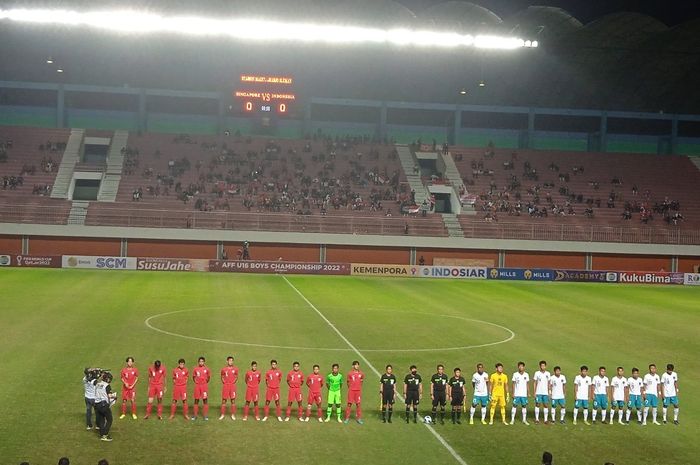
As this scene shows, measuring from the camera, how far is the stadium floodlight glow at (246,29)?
62.3m

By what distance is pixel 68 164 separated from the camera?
226 feet

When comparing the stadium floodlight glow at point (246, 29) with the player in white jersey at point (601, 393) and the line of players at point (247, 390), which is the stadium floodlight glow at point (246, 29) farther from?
the line of players at point (247, 390)

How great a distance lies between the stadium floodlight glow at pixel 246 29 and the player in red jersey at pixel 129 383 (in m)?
47.2

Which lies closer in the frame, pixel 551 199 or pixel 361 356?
pixel 361 356

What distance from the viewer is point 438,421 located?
66.5ft

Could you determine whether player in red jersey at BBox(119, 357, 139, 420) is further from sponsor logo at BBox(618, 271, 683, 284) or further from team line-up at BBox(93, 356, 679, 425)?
sponsor logo at BBox(618, 271, 683, 284)

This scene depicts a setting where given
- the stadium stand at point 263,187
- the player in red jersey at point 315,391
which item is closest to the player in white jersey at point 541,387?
the player in red jersey at point 315,391

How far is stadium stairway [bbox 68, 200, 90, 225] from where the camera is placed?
6092 centimetres

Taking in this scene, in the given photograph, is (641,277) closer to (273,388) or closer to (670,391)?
(670,391)

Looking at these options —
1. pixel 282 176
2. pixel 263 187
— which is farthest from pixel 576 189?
pixel 263 187

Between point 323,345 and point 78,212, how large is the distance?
3750cm

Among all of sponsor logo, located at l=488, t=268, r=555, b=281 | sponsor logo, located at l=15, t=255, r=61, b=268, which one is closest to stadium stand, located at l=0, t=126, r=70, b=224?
sponsor logo, located at l=15, t=255, r=61, b=268

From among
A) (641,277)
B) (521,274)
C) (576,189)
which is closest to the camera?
(521,274)

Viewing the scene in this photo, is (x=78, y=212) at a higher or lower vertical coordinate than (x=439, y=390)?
higher
